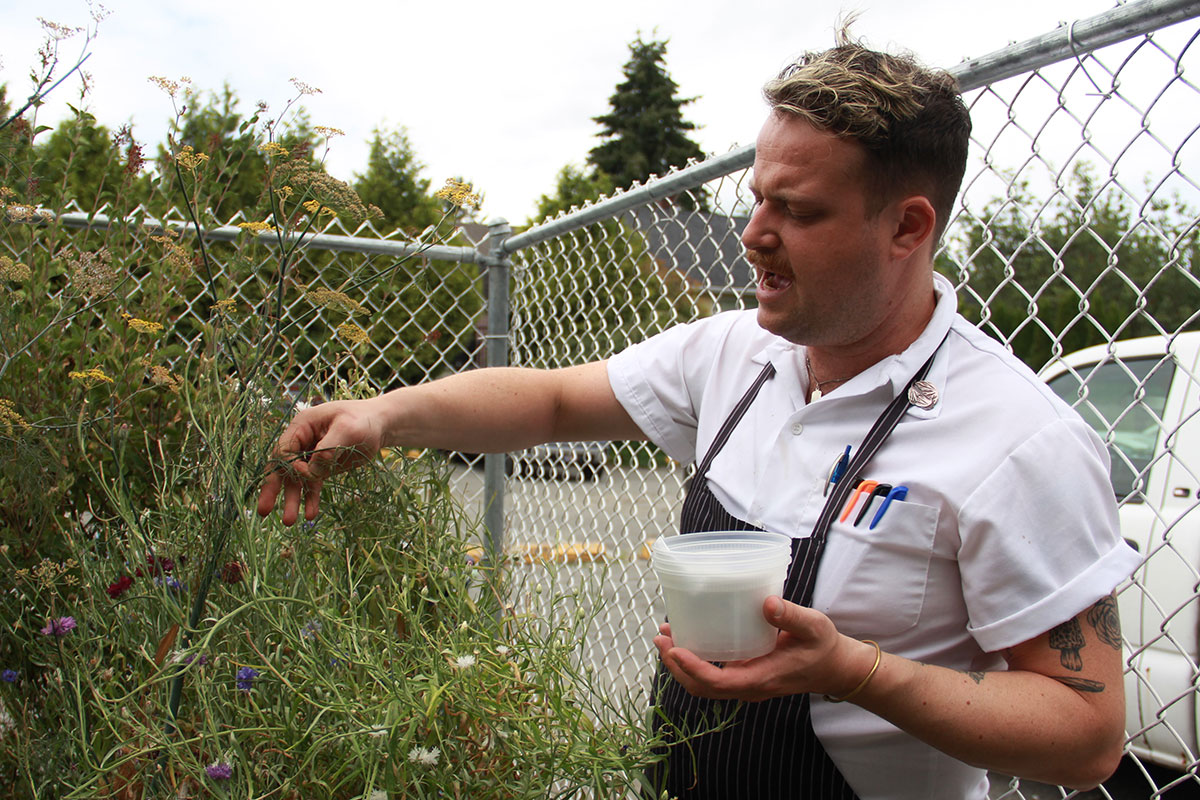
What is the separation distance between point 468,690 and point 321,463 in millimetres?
542

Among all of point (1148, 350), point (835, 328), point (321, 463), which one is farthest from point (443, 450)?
point (1148, 350)

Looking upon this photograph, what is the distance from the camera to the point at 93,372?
1.31 m

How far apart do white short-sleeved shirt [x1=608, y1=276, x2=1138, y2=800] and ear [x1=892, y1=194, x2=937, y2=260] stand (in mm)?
135

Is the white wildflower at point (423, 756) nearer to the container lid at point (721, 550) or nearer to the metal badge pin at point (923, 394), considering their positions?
the container lid at point (721, 550)

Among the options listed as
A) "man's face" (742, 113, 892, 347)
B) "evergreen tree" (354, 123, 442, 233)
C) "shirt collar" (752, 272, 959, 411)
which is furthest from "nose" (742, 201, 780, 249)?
"evergreen tree" (354, 123, 442, 233)

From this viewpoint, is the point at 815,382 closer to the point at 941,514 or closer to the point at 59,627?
the point at 941,514

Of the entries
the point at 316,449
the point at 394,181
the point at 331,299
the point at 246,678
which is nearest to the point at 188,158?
the point at 331,299

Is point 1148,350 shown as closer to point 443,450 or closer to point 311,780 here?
point 443,450

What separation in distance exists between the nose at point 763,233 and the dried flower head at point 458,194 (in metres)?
0.45

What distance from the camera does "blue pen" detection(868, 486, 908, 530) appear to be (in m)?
1.28

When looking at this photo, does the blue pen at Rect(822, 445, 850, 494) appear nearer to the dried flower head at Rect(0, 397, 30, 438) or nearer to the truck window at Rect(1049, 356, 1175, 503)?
the dried flower head at Rect(0, 397, 30, 438)

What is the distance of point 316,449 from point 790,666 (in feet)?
2.40

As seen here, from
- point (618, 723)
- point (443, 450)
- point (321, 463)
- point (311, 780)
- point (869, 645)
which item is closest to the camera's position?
point (311, 780)

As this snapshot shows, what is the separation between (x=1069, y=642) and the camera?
46.8 inches
